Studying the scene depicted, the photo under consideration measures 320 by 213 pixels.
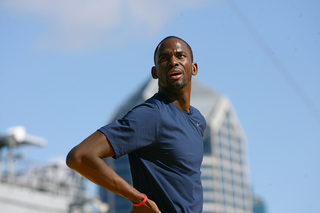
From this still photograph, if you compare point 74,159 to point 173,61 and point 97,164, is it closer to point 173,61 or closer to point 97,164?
point 97,164

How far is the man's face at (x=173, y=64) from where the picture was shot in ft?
8.46

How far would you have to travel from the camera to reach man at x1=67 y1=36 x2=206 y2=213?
7.26ft

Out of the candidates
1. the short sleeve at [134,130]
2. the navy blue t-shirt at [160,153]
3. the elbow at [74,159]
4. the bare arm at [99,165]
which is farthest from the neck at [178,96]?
the elbow at [74,159]

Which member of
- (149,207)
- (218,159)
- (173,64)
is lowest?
(149,207)

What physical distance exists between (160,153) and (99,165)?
0.34 meters

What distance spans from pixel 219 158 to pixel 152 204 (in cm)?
11282

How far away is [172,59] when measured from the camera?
8.52 ft

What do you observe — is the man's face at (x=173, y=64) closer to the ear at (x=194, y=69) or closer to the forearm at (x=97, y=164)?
the ear at (x=194, y=69)

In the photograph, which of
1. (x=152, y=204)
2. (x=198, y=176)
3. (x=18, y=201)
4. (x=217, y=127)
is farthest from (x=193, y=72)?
(x=217, y=127)

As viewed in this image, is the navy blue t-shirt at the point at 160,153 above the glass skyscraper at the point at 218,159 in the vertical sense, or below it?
below

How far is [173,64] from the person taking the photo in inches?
101

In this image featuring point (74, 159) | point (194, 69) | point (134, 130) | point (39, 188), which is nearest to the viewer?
point (74, 159)

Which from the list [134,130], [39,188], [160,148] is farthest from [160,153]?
[39,188]

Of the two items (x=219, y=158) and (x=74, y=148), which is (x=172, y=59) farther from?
(x=219, y=158)
